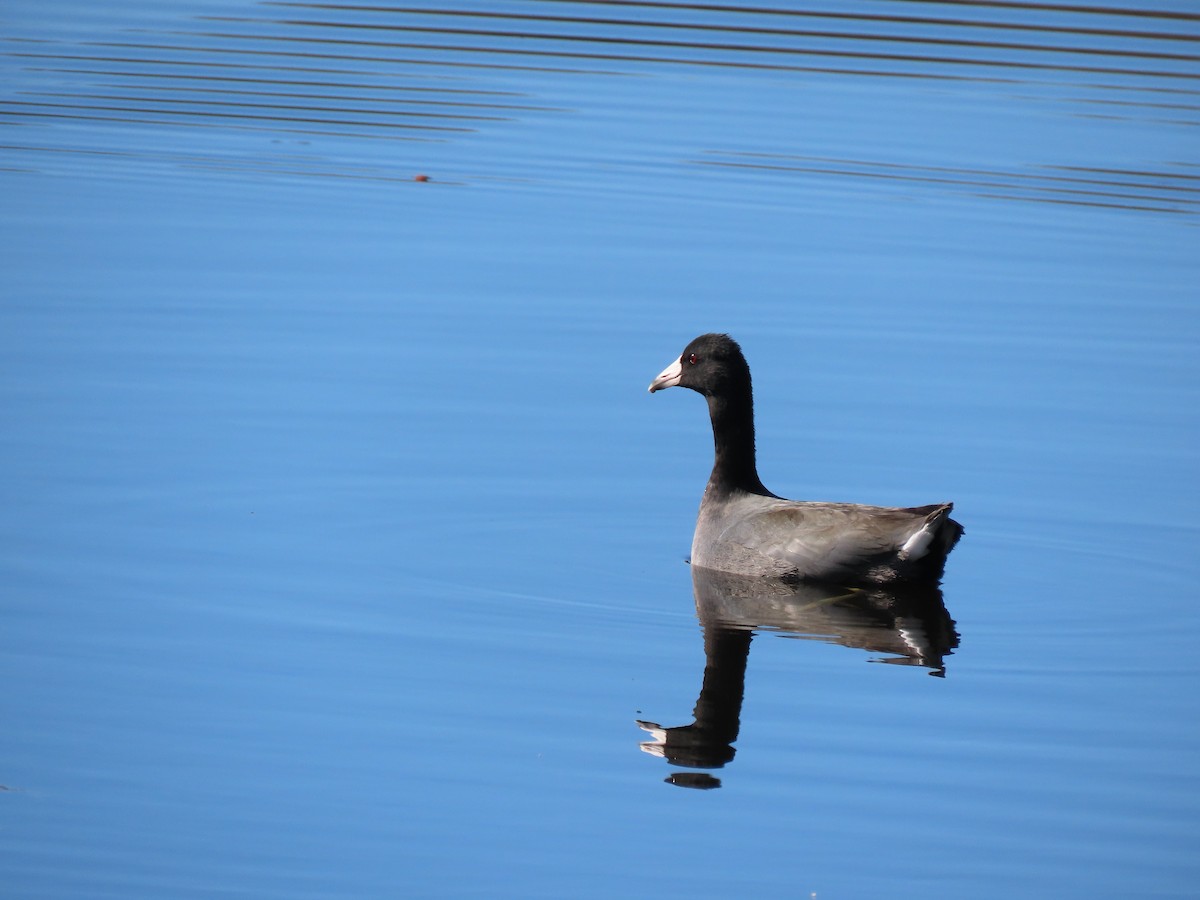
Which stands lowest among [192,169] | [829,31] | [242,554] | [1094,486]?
[242,554]

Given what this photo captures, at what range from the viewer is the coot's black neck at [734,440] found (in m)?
9.57

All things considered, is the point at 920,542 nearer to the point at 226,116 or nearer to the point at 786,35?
the point at 226,116

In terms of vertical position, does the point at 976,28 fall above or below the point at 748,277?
above

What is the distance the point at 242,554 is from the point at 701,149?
991 centimetres

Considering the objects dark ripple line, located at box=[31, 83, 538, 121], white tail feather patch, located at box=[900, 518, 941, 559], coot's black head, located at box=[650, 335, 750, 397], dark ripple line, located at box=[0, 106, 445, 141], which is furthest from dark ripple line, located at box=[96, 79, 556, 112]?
white tail feather patch, located at box=[900, 518, 941, 559]

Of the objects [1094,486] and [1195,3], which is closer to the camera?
[1094,486]

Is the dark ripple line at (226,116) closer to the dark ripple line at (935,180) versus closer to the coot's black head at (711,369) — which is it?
the dark ripple line at (935,180)

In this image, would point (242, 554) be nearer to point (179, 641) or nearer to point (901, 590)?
point (179, 641)

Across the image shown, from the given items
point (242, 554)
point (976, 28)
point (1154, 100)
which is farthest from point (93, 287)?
point (976, 28)

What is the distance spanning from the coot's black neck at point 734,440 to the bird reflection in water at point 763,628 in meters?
0.63

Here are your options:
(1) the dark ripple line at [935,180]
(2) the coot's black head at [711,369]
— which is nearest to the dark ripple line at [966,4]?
(1) the dark ripple line at [935,180]

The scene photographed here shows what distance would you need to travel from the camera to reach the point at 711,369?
9.82 metres

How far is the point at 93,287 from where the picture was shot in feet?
42.0

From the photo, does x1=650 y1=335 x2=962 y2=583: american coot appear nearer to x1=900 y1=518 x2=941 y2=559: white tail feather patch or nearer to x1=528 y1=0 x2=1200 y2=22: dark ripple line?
x1=900 y1=518 x2=941 y2=559: white tail feather patch
